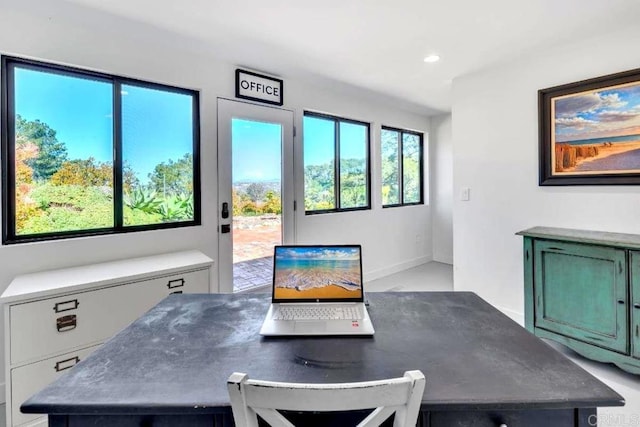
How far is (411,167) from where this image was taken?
532 cm

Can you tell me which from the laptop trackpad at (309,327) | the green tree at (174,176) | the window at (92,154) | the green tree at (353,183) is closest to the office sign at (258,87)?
the window at (92,154)

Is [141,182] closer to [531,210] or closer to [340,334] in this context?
[340,334]

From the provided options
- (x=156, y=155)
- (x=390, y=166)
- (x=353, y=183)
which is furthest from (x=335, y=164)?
(x=156, y=155)

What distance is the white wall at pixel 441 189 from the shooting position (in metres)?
5.27

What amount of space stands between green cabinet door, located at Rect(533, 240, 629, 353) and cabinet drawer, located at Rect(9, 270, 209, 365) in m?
2.67

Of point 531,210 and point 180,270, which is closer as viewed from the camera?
point 180,270

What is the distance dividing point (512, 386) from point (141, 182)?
275 cm

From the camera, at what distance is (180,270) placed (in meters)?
2.34

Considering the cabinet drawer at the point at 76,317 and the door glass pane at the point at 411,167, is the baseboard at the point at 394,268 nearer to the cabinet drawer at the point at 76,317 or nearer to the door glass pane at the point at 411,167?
the door glass pane at the point at 411,167

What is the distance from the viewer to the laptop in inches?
47.8

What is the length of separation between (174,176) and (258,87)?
1.17 metres

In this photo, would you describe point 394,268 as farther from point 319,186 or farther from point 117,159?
point 117,159

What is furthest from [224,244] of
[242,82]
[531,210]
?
[531,210]

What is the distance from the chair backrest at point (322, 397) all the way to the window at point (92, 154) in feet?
7.52
